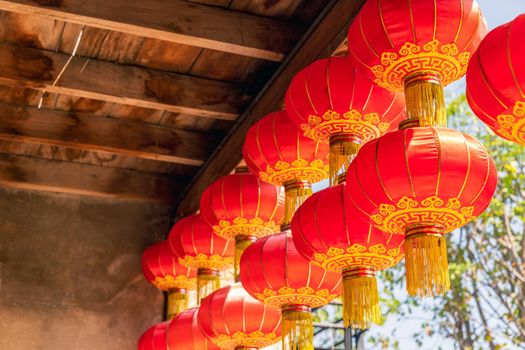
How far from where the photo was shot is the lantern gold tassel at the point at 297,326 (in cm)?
324

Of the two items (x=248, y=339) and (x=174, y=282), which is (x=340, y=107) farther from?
(x=174, y=282)

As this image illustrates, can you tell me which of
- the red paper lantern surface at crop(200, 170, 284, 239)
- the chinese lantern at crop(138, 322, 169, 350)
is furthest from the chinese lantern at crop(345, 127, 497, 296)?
the chinese lantern at crop(138, 322, 169, 350)

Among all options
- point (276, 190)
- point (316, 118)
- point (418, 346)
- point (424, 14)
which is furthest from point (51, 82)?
point (418, 346)

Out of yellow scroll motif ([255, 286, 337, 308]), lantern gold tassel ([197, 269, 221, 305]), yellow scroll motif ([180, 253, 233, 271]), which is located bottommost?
yellow scroll motif ([255, 286, 337, 308])

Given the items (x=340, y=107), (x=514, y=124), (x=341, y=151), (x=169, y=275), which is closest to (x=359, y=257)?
(x=341, y=151)

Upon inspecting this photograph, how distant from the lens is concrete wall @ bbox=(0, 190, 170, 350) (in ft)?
16.4

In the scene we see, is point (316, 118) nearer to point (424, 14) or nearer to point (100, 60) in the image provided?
point (424, 14)

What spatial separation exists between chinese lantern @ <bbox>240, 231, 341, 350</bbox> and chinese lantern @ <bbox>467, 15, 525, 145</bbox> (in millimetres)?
1187

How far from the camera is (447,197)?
7.70 ft

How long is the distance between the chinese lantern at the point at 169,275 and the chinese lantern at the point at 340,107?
2.09 meters

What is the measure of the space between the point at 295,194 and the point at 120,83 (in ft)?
4.70

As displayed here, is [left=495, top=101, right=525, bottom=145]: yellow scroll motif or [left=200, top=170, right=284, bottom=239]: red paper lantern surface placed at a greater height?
[left=200, top=170, right=284, bottom=239]: red paper lantern surface

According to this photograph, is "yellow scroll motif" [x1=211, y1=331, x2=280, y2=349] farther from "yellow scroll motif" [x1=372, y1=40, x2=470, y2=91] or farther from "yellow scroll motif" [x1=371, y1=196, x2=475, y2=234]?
"yellow scroll motif" [x1=372, y1=40, x2=470, y2=91]

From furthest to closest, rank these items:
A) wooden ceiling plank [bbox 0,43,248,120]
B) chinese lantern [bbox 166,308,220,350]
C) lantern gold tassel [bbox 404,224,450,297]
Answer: chinese lantern [bbox 166,308,220,350]
wooden ceiling plank [bbox 0,43,248,120]
lantern gold tassel [bbox 404,224,450,297]
